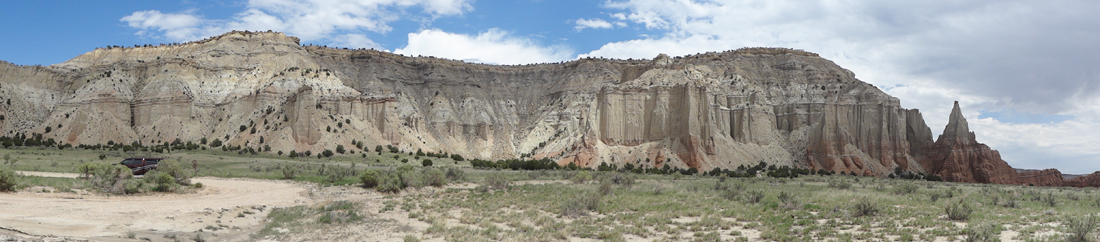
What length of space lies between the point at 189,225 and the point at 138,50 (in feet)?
278

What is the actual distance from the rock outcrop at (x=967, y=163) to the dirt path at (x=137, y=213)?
7315 cm

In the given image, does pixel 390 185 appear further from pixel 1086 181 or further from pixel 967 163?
pixel 1086 181

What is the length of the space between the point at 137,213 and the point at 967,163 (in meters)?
81.3

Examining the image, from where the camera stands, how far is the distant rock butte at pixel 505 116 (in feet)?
236

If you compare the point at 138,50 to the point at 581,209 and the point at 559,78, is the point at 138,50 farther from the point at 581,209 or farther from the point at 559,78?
the point at 581,209

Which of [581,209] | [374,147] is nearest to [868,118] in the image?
[374,147]

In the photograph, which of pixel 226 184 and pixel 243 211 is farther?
pixel 226 184

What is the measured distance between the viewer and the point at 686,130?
75.4 meters

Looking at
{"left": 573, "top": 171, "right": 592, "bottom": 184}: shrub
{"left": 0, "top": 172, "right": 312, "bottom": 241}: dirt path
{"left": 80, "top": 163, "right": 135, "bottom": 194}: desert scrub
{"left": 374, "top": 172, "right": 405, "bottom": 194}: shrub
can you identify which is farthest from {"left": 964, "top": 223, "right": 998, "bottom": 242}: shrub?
{"left": 80, "top": 163, "right": 135, "bottom": 194}: desert scrub

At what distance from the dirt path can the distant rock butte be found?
4431cm

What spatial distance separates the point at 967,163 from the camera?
75.0 m

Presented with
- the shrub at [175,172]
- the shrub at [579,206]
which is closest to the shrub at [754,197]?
the shrub at [579,206]

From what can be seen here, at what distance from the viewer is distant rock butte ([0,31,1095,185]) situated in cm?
7188

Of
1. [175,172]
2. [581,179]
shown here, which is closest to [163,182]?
[175,172]
